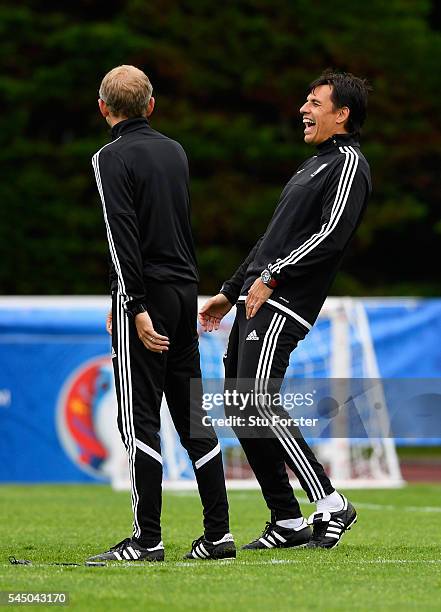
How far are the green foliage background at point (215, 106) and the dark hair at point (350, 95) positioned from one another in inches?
726

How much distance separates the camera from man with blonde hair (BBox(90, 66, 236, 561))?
5.86m

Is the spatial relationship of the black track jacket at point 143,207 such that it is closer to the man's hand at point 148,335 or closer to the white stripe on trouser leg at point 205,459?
the man's hand at point 148,335

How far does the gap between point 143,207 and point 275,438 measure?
1198 mm

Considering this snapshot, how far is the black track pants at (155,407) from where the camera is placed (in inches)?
234

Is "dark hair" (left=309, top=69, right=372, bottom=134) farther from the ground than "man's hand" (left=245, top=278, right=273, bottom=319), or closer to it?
farther from the ground

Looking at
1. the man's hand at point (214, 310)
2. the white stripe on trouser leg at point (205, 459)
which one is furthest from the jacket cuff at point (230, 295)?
the white stripe on trouser leg at point (205, 459)

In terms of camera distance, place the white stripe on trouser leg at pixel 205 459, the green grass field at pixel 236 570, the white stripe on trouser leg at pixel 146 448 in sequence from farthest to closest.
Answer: the white stripe on trouser leg at pixel 205 459, the white stripe on trouser leg at pixel 146 448, the green grass field at pixel 236 570

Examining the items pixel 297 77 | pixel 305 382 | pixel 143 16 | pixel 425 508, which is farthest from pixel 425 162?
pixel 425 508

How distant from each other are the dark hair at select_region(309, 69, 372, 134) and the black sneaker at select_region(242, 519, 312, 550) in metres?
1.86

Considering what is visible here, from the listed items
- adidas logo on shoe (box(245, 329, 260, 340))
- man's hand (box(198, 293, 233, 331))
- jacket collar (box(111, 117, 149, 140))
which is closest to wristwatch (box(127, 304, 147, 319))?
adidas logo on shoe (box(245, 329, 260, 340))

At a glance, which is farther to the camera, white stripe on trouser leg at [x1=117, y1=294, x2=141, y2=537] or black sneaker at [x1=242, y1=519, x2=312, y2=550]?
black sneaker at [x1=242, y1=519, x2=312, y2=550]

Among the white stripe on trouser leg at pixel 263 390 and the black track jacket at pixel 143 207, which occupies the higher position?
the black track jacket at pixel 143 207

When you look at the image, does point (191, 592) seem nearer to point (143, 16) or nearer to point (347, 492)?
point (347, 492)

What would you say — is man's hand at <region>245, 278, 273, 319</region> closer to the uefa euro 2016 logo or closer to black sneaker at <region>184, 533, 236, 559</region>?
black sneaker at <region>184, 533, 236, 559</region>
